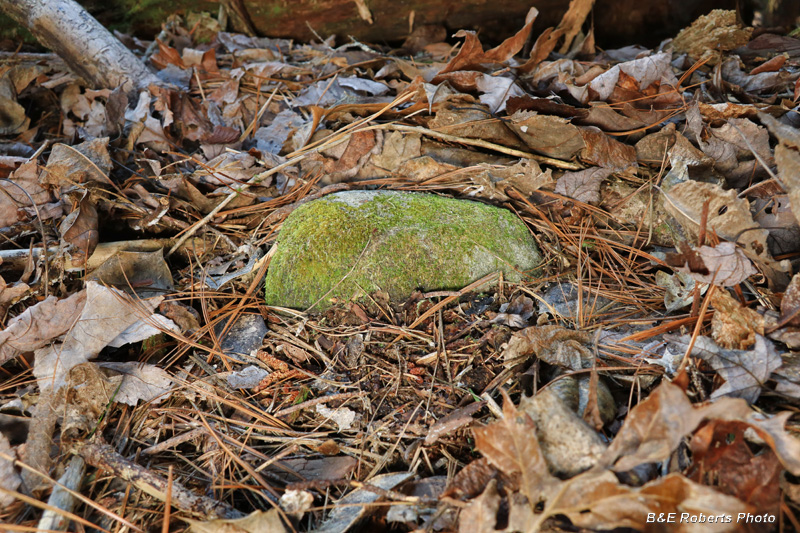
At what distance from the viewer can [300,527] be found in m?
1.38

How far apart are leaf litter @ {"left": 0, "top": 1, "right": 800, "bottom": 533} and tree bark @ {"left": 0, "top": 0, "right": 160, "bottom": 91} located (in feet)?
0.47

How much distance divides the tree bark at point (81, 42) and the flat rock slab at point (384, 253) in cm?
Answer: 184

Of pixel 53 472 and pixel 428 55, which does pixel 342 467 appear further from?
pixel 428 55

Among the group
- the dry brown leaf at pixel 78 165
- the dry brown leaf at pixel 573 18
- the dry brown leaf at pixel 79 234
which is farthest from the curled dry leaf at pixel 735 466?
the dry brown leaf at pixel 573 18

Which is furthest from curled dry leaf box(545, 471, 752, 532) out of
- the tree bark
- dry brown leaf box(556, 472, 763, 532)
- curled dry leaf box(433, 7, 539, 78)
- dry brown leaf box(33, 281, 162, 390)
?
the tree bark

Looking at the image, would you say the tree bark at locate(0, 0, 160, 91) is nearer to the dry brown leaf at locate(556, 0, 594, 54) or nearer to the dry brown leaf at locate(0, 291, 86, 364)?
the dry brown leaf at locate(0, 291, 86, 364)

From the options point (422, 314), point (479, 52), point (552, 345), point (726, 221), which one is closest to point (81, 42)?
point (479, 52)

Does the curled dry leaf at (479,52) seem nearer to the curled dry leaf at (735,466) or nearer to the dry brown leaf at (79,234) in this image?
the dry brown leaf at (79,234)

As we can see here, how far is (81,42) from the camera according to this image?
9.71 feet

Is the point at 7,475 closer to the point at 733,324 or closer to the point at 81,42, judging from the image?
the point at 733,324

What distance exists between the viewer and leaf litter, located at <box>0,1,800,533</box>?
128cm

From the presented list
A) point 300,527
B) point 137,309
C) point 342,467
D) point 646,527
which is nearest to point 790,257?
point 646,527

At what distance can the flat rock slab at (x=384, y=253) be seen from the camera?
6.77ft

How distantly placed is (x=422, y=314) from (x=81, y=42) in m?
2.93
